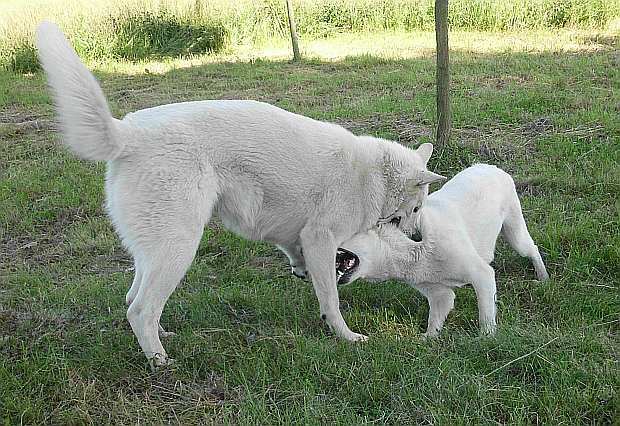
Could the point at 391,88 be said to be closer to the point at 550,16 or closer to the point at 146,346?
the point at 550,16

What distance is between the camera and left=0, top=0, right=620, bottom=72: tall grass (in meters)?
12.8

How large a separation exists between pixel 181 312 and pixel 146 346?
63 cm

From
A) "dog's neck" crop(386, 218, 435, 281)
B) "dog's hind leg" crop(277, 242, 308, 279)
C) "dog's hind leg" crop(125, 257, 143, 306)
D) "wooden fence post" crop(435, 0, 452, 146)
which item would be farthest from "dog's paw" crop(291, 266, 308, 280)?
"wooden fence post" crop(435, 0, 452, 146)

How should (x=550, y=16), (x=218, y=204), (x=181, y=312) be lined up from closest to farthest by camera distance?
(x=218, y=204) → (x=181, y=312) → (x=550, y=16)

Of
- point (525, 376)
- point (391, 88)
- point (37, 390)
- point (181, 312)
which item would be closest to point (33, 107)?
point (391, 88)

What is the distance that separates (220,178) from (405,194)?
1.08m

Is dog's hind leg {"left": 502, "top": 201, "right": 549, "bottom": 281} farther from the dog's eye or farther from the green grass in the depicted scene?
the dog's eye

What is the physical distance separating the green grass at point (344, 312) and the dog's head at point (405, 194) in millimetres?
494

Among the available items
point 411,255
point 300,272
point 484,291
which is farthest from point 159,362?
point 484,291

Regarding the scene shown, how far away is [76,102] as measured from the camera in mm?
3145

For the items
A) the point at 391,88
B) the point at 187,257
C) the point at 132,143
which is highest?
the point at 132,143

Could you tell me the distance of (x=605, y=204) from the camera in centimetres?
492

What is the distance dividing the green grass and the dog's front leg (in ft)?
0.38

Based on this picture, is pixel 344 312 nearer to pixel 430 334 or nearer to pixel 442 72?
pixel 430 334
